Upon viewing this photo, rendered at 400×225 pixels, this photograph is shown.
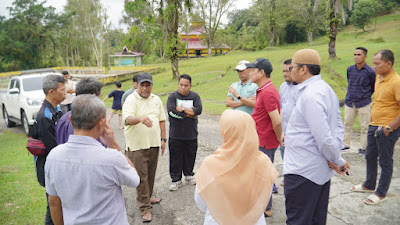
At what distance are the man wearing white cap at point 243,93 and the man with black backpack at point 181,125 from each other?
2.07 feet

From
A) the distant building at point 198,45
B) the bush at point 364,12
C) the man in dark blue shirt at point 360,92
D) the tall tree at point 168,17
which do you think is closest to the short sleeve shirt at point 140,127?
the man in dark blue shirt at point 360,92

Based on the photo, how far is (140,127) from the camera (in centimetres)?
404

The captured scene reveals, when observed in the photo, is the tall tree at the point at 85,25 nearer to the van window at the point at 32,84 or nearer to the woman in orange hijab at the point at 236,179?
the van window at the point at 32,84

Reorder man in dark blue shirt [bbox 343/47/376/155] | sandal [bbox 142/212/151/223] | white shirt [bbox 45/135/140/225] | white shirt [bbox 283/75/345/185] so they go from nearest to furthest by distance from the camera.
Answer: white shirt [bbox 45/135/140/225], white shirt [bbox 283/75/345/185], sandal [bbox 142/212/151/223], man in dark blue shirt [bbox 343/47/376/155]

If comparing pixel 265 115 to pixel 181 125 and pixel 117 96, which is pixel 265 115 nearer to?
pixel 181 125

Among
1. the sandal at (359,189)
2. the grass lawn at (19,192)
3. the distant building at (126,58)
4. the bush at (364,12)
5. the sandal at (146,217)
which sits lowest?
the grass lawn at (19,192)

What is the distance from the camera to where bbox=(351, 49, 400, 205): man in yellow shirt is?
159 inches

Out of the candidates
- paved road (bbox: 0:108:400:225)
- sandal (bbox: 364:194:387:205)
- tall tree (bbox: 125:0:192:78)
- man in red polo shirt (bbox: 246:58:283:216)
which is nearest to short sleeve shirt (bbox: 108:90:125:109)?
paved road (bbox: 0:108:400:225)

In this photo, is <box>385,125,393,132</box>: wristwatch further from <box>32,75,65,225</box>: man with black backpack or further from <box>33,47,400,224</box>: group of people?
<box>32,75,65,225</box>: man with black backpack

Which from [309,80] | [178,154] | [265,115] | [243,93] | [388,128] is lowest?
[178,154]

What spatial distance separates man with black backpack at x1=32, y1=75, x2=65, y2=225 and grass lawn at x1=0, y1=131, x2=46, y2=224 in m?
1.23

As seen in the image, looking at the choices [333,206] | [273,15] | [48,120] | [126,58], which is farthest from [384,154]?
[126,58]

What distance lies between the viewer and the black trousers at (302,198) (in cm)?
274

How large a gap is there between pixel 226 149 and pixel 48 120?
2.19m
